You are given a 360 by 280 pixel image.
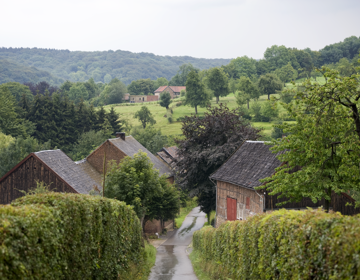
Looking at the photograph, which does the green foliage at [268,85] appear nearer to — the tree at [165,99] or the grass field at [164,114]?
the grass field at [164,114]

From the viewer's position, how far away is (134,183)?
25.5 meters

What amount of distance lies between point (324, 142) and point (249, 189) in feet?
33.1

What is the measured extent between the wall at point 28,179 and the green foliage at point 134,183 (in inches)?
310

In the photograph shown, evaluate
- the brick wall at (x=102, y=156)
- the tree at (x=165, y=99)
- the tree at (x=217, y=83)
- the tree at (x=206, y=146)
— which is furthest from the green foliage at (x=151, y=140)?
the tree at (x=217, y=83)

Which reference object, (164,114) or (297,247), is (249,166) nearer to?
(297,247)

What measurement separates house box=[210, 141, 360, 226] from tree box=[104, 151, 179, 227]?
207 inches

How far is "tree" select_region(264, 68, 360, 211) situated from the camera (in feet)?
45.4

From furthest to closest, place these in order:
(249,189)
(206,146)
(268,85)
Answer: (268,85) < (206,146) < (249,189)

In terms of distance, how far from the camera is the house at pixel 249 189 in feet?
76.0

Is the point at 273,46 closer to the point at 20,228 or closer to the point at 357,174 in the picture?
the point at 357,174

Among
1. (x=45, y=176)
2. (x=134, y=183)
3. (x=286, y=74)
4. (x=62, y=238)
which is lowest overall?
(x=45, y=176)

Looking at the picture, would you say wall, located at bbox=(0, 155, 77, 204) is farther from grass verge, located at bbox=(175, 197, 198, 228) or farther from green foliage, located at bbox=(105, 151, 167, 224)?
grass verge, located at bbox=(175, 197, 198, 228)

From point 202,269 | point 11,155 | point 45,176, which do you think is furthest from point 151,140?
point 202,269

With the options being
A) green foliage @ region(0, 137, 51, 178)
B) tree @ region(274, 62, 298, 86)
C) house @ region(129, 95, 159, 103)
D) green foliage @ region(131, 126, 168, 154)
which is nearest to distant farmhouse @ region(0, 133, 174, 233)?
green foliage @ region(0, 137, 51, 178)
